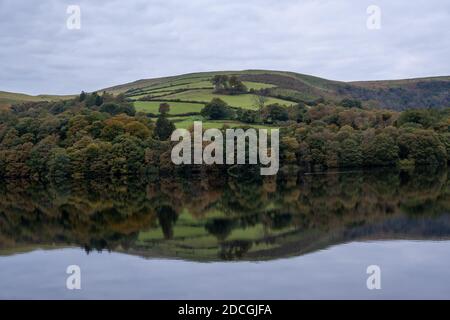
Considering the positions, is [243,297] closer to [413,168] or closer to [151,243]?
[151,243]

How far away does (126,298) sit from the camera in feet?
64.9

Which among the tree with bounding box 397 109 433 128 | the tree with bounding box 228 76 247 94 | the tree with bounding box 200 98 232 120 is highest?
the tree with bounding box 228 76 247 94

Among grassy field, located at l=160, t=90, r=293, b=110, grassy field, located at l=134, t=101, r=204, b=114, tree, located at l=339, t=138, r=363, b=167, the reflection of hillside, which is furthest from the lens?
grassy field, located at l=160, t=90, r=293, b=110

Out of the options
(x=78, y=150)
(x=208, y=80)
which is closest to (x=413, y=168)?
(x=78, y=150)

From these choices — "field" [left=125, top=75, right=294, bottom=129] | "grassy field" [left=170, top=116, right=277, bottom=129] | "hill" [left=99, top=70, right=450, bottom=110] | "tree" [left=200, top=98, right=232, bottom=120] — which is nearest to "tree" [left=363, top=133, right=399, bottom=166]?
"grassy field" [left=170, top=116, right=277, bottom=129]

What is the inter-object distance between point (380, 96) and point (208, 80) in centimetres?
5903

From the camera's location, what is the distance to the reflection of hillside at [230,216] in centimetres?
2933

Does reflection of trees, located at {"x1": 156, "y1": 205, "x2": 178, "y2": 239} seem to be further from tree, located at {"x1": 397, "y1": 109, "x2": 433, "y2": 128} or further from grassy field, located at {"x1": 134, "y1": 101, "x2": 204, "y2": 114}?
grassy field, located at {"x1": 134, "y1": 101, "x2": 204, "y2": 114}

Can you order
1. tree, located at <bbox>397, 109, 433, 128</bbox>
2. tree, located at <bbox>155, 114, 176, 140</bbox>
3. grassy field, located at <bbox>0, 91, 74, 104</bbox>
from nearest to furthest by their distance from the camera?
1. tree, located at <bbox>155, 114, 176, 140</bbox>
2. tree, located at <bbox>397, 109, 433, 128</bbox>
3. grassy field, located at <bbox>0, 91, 74, 104</bbox>

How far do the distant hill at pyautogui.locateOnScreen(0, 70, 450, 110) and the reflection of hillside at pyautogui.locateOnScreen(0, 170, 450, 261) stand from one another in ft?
218

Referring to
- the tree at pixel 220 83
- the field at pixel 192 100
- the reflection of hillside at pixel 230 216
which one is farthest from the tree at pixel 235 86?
the reflection of hillside at pixel 230 216

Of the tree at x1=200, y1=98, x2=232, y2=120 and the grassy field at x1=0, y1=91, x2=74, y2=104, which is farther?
the grassy field at x1=0, y1=91, x2=74, y2=104

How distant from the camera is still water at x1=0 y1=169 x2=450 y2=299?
20812 millimetres

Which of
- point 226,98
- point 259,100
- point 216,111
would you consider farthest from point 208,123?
point 226,98
